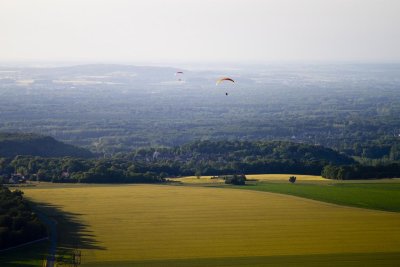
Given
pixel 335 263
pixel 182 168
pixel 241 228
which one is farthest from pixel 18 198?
pixel 182 168

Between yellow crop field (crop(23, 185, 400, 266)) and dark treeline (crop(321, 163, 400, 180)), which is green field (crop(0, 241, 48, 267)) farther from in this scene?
dark treeline (crop(321, 163, 400, 180))

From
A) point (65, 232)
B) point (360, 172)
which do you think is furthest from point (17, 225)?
point (360, 172)

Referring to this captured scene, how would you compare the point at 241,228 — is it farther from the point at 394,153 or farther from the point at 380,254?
the point at 394,153

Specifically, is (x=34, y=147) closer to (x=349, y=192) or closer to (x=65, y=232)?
(x=349, y=192)

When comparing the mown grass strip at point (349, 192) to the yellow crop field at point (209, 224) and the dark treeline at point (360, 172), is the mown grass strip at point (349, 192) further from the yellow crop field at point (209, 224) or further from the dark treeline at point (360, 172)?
the dark treeline at point (360, 172)

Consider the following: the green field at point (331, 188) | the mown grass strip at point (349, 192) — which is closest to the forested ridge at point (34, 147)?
the green field at point (331, 188)

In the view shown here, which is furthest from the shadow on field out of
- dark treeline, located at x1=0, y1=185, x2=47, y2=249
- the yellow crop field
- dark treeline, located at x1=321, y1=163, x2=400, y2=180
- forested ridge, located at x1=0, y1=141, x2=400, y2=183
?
dark treeline, located at x1=321, y1=163, x2=400, y2=180
